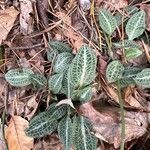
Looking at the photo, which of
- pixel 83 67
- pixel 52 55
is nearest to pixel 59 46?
pixel 52 55

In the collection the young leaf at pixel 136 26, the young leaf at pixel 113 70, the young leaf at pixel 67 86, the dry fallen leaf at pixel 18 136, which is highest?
the young leaf at pixel 136 26

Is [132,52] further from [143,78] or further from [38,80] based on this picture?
[38,80]

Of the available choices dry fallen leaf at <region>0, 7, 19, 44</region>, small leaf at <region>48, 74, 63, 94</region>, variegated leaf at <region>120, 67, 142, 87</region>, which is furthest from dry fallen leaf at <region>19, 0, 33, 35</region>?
variegated leaf at <region>120, 67, 142, 87</region>

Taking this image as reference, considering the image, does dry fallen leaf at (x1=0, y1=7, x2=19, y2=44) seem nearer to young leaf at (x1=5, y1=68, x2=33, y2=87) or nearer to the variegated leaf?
young leaf at (x1=5, y1=68, x2=33, y2=87)

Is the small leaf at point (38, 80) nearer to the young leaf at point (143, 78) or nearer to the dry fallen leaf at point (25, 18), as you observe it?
the dry fallen leaf at point (25, 18)

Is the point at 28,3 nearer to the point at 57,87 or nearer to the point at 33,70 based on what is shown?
the point at 33,70

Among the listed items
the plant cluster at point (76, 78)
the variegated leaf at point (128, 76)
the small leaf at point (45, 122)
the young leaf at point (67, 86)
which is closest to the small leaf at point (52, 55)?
the plant cluster at point (76, 78)
